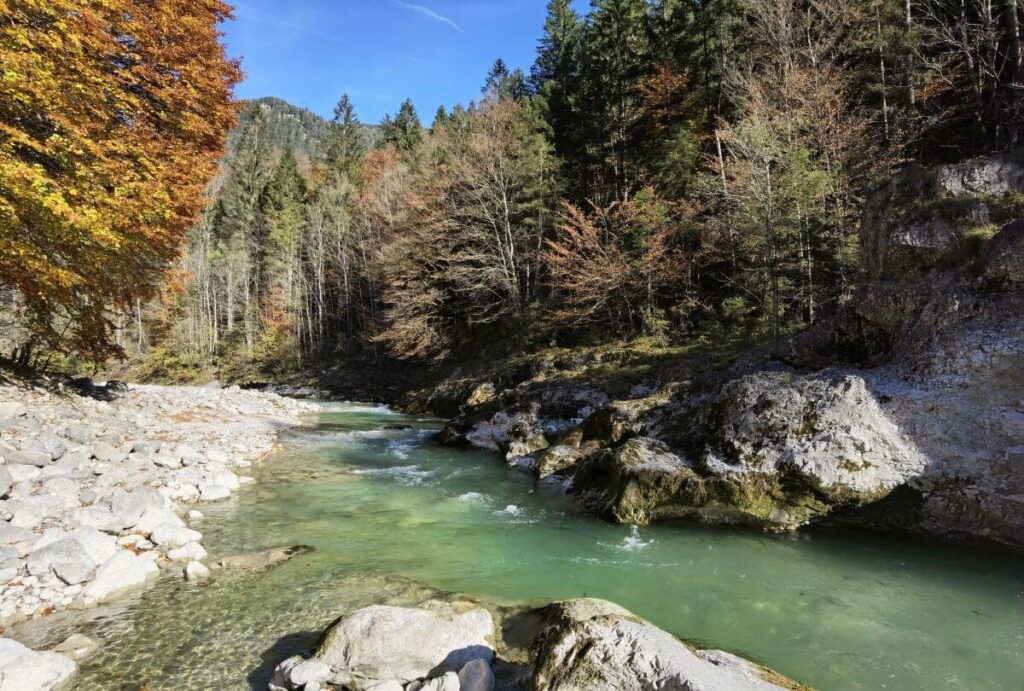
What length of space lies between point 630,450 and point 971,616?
15.3 ft

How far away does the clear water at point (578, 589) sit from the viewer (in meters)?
4.57

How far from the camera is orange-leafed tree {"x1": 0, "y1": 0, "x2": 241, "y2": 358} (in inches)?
307

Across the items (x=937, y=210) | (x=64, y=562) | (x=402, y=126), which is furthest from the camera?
(x=402, y=126)

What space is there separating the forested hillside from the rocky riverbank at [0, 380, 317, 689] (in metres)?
3.30

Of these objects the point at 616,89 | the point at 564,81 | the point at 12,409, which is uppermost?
the point at 564,81

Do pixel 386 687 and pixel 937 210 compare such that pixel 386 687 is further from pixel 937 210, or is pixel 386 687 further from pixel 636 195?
pixel 636 195

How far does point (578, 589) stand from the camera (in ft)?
20.1

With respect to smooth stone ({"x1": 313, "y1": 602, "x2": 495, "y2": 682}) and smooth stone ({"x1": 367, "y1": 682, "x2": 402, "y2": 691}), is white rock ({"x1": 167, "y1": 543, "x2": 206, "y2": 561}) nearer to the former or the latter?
smooth stone ({"x1": 313, "y1": 602, "x2": 495, "y2": 682})

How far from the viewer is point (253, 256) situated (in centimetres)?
4691

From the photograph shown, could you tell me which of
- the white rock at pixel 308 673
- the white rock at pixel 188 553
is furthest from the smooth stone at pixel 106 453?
the white rock at pixel 308 673

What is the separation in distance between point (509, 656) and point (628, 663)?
1.55 m

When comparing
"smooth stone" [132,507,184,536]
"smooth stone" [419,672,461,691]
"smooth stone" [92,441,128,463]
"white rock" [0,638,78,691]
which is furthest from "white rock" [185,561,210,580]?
"smooth stone" [92,441,128,463]

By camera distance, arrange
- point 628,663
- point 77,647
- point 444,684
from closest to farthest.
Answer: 1. point 628,663
2. point 444,684
3. point 77,647

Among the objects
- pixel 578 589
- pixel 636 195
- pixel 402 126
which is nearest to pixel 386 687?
pixel 578 589
